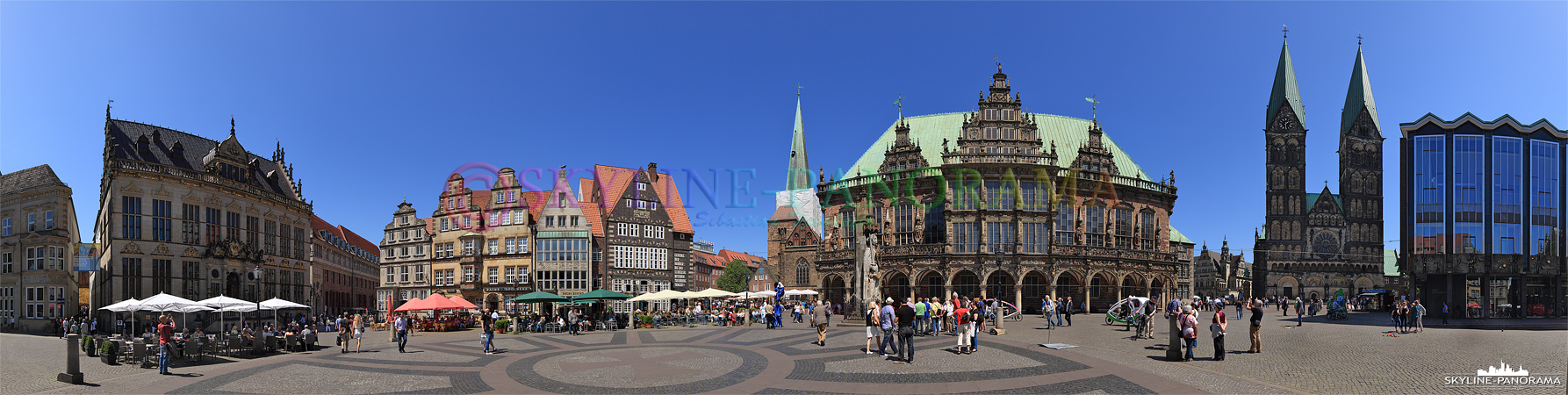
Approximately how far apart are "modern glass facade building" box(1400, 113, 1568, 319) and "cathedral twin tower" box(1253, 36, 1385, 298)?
213 ft

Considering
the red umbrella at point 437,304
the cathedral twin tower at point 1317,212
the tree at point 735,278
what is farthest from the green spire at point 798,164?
the red umbrella at point 437,304

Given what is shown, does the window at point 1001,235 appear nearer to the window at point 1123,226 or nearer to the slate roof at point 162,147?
the window at point 1123,226

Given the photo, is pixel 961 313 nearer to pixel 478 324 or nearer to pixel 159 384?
pixel 159 384

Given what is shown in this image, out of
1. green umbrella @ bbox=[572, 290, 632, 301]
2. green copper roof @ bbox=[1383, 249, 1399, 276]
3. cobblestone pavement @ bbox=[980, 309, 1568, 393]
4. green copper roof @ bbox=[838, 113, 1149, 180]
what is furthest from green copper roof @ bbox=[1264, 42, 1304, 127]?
green umbrella @ bbox=[572, 290, 632, 301]

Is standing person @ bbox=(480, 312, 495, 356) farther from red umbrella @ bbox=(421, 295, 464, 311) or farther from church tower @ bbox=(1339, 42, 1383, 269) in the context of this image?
church tower @ bbox=(1339, 42, 1383, 269)

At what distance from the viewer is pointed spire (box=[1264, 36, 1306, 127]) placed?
401 feet

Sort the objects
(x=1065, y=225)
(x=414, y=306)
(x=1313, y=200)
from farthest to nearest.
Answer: (x=1313, y=200) < (x=1065, y=225) < (x=414, y=306)

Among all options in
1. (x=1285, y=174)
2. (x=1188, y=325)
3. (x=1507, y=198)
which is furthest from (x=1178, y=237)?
(x=1188, y=325)

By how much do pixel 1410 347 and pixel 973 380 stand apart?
16.6 metres

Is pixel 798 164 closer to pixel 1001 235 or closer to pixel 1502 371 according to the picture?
pixel 1001 235

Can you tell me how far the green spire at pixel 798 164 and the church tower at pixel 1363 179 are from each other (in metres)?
79.0

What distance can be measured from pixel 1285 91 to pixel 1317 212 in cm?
1772

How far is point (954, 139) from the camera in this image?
245ft

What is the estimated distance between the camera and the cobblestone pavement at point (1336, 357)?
16359 millimetres
